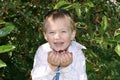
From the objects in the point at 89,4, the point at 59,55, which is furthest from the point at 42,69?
the point at 89,4

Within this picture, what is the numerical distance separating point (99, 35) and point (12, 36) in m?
0.73

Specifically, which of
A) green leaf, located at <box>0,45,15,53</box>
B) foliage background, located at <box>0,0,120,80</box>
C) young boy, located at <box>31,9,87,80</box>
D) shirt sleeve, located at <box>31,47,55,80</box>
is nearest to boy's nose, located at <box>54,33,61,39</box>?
young boy, located at <box>31,9,87,80</box>

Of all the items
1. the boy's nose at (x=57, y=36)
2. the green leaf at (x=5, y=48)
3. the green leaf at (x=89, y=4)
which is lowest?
the green leaf at (x=5, y=48)

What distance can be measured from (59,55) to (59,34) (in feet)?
0.42

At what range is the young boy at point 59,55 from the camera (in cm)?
220

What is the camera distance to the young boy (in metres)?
2.20

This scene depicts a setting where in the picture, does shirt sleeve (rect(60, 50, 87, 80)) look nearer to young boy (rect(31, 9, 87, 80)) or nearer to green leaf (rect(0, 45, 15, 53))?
young boy (rect(31, 9, 87, 80))

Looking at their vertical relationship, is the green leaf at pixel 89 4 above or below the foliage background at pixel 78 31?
above

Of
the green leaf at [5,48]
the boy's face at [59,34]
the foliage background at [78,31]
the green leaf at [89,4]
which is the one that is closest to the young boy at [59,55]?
the boy's face at [59,34]

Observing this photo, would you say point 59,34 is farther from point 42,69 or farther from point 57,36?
point 42,69

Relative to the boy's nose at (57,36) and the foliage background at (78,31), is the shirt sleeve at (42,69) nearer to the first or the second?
the boy's nose at (57,36)

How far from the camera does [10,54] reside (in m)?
3.47

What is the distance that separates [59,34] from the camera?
2258 millimetres

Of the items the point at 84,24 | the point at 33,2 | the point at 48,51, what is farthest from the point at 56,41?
the point at 33,2
